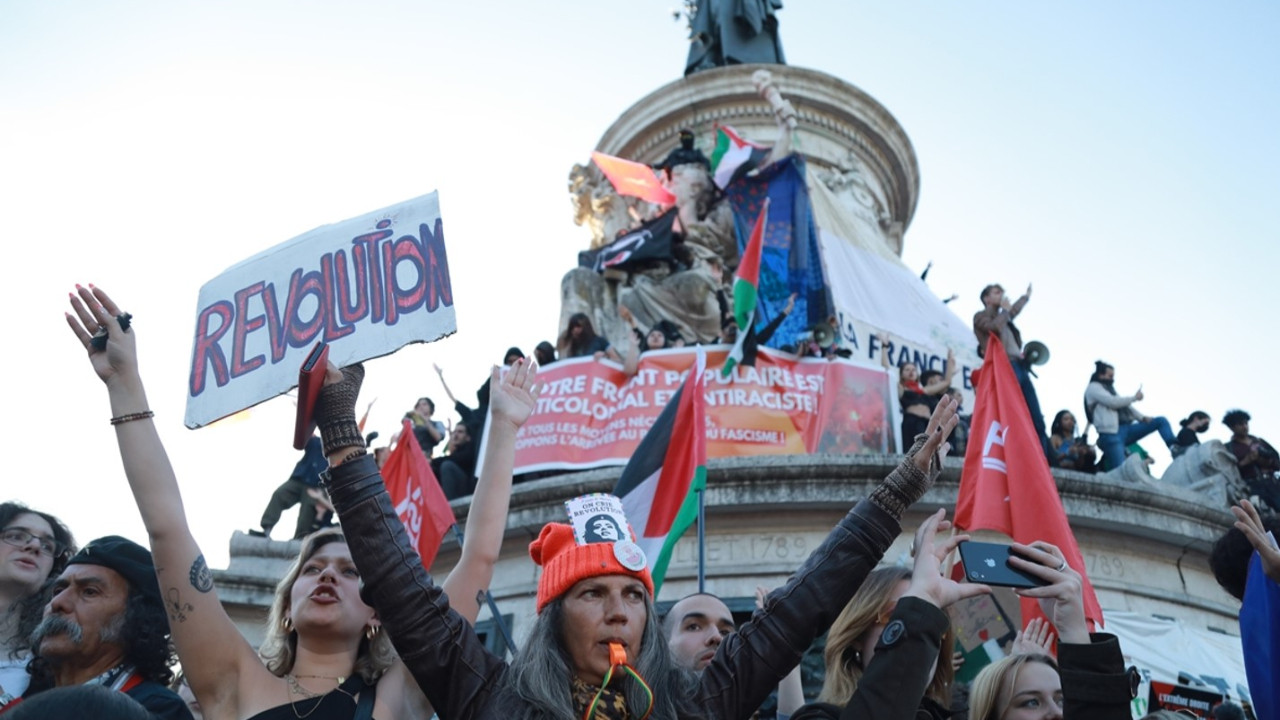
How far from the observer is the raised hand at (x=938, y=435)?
350cm

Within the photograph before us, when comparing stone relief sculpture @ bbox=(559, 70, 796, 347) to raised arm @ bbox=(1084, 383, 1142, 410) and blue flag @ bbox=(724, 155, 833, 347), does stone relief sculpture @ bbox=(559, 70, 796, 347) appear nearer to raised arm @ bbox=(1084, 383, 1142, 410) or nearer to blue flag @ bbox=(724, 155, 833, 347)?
blue flag @ bbox=(724, 155, 833, 347)

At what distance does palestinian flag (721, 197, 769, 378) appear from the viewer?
10961 mm

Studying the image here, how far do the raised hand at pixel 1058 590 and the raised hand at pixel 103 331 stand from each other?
266cm

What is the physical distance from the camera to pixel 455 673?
308 cm

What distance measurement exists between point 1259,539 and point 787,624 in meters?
1.57

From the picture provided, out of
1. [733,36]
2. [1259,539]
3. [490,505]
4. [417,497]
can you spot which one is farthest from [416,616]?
[733,36]

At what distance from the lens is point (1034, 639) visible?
4918 mm

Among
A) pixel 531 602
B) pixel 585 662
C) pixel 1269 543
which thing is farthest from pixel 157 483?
pixel 531 602

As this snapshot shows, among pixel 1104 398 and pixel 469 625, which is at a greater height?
pixel 1104 398

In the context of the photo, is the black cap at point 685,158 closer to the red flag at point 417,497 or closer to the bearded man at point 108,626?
the red flag at point 417,497

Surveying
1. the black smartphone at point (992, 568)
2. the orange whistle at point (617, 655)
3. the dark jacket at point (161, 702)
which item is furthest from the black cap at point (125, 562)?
the black smartphone at point (992, 568)

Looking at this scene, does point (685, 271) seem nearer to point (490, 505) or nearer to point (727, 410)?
point (727, 410)

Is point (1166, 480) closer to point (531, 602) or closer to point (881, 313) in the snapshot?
point (881, 313)

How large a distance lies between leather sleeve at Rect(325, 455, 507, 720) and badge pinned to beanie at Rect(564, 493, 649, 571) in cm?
40
